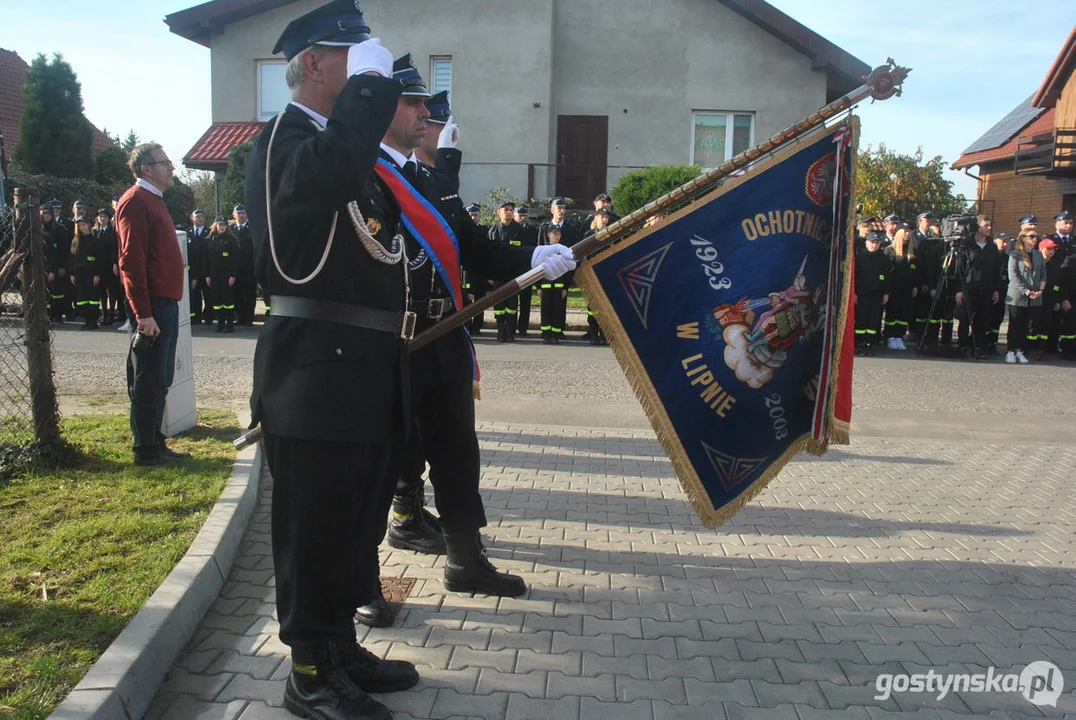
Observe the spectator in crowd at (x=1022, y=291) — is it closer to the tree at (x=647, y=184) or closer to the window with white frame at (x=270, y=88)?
the tree at (x=647, y=184)

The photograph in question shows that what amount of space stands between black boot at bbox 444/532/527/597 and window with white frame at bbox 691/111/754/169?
18.5m

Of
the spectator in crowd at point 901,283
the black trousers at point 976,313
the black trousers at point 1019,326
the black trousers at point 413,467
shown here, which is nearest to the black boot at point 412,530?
the black trousers at point 413,467

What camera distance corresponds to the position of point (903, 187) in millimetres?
28344

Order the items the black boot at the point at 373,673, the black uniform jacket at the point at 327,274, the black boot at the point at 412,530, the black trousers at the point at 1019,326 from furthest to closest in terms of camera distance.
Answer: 1. the black trousers at the point at 1019,326
2. the black boot at the point at 412,530
3. the black boot at the point at 373,673
4. the black uniform jacket at the point at 327,274

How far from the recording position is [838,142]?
3617 mm

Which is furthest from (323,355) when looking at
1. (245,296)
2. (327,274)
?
(245,296)

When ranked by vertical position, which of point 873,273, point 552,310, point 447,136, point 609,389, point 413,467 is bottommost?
point 609,389

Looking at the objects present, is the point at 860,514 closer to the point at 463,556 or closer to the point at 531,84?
the point at 463,556

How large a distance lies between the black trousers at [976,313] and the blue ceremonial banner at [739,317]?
34.2ft

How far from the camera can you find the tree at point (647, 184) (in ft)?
55.8

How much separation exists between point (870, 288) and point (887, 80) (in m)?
10.2

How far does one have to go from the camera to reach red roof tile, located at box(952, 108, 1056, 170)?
92.9 ft

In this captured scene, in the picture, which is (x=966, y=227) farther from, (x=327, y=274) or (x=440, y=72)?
(x=440, y=72)

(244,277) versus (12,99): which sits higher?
(12,99)
